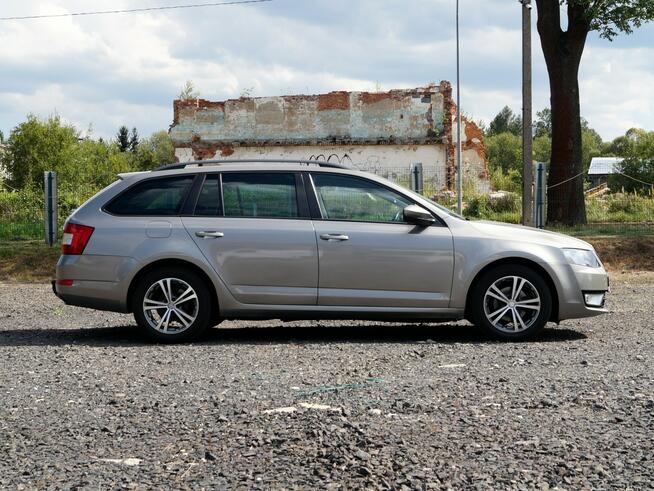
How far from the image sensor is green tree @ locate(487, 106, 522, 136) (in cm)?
14350

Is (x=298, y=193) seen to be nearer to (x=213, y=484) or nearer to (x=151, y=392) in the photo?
(x=151, y=392)

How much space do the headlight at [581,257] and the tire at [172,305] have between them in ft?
11.0

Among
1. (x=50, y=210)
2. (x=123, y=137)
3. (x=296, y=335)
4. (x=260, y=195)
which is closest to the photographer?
(x=260, y=195)

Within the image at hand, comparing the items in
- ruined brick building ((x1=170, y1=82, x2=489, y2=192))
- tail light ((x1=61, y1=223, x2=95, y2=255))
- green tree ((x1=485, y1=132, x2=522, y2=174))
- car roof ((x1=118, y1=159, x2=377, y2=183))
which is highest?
green tree ((x1=485, y1=132, x2=522, y2=174))

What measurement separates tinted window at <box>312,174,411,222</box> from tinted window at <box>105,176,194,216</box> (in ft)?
4.24

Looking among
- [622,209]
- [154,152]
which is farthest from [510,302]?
[154,152]

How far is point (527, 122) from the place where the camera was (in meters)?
21.1

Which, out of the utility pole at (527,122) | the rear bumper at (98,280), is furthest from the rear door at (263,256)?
the utility pole at (527,122)

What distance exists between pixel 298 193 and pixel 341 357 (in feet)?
6.29

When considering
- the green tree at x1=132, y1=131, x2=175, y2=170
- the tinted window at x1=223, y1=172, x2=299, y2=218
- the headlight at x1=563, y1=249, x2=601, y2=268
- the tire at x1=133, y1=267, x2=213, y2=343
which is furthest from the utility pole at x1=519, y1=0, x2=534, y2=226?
the green tree at x1=132, y1=131, x2=175, y2=170

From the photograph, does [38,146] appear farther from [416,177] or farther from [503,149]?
[503,149]

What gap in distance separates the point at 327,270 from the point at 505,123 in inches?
5599

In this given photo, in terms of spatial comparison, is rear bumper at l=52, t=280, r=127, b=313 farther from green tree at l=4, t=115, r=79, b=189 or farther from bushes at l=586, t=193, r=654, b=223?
green tree at l=4, t=115, r=79, b=189

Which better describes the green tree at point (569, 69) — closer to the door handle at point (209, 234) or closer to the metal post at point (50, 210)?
the metal post at point (50, 210)
